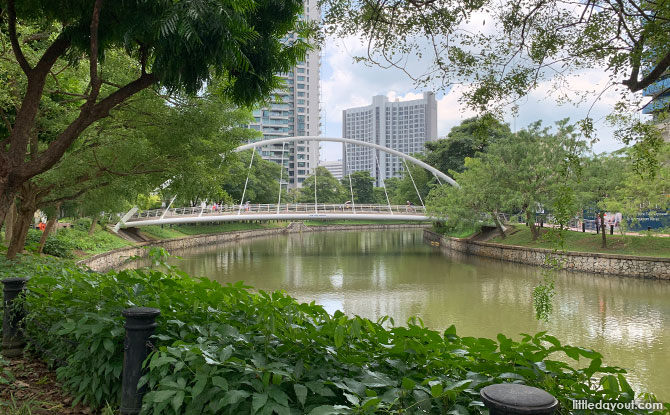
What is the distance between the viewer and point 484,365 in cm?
172

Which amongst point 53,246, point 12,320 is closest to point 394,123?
point 53,246

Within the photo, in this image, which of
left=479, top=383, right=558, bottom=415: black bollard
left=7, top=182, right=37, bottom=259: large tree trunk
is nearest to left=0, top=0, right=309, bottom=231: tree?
left=479, top=383, right=558, bottom=415: black bollard

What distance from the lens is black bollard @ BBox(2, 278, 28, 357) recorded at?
3166 mm

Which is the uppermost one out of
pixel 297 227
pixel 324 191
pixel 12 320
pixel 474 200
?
pixel 324 191

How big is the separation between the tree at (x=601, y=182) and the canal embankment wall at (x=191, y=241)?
13295 millimetres

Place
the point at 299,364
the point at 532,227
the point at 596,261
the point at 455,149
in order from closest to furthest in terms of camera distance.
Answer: the point at 299,364
the point at 596,261
the point at 532,227
the point at 455,149

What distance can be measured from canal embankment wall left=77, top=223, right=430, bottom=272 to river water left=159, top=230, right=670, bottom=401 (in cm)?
259

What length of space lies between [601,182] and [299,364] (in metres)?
16.3

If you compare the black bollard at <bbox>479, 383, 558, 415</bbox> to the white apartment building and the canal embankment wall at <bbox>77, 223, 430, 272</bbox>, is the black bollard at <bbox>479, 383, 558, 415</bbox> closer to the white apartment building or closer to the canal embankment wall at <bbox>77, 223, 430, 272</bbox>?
the canal embankment wall at <bbox>77, 223, 430, 272</bbox>

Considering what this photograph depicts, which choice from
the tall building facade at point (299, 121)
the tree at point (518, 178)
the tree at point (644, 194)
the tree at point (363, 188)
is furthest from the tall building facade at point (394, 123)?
the tree at point (644, 194)

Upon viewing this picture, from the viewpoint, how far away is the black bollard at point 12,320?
3166 millimetres

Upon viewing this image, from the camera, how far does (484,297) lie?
37.4ft

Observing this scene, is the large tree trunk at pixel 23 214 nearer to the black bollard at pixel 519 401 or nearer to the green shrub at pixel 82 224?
the black bollard at pixel 519 401

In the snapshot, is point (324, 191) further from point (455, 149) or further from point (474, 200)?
point (474, 200)
